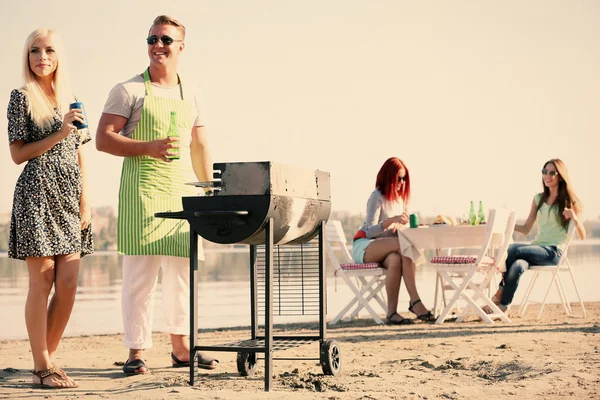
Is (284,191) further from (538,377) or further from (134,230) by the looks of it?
(538,377)

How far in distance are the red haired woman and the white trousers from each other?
3.62 meters

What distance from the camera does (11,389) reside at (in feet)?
16.3

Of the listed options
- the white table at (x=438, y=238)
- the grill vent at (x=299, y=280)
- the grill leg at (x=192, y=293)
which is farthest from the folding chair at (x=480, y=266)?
the grill leg at (x=192, y=293)

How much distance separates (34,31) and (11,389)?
2.07 m

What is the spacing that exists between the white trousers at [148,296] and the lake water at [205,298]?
11.7 feet

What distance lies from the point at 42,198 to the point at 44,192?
0.04 metres

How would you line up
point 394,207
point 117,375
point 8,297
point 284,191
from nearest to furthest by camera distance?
1. point 284,191
2. point 117,375
3. point 394,207
4. point 8,297

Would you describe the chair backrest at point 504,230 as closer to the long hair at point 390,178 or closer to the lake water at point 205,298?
the long hair at point 390,178

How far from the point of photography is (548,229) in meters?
9.35

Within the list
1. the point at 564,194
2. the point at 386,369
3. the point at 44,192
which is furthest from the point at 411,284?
the point at 44,192

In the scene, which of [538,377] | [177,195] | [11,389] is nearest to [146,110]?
[177,195]

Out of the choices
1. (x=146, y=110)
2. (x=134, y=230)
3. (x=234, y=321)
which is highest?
(x=146, y=110)

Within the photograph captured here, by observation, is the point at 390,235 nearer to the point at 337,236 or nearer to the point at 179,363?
the point at 337,236

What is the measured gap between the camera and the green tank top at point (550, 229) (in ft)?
30.3
